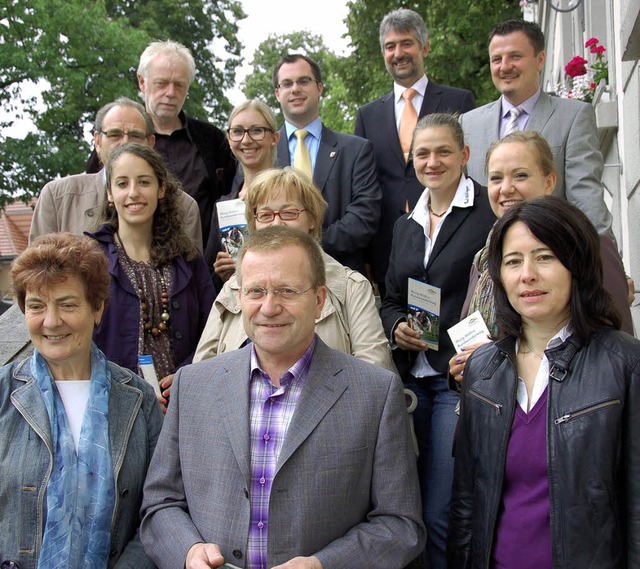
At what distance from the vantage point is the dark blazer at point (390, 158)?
5504 mm

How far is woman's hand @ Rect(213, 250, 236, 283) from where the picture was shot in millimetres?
4668

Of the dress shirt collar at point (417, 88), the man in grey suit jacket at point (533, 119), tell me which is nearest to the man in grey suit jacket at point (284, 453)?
the man in grey suit jacket at point (533, 119)

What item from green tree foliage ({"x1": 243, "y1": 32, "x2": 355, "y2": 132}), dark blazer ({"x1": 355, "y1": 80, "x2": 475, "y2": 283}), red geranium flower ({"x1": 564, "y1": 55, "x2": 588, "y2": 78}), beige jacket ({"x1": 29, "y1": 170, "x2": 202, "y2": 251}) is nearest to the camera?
beige jacket ({"x1": 29, "y1": 170, "x2": 202, "y2": 251})

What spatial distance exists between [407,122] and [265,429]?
3487 mm

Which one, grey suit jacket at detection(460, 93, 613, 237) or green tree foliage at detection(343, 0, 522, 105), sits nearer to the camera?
grey suit jacket at detection(460, 93, 613, 237)

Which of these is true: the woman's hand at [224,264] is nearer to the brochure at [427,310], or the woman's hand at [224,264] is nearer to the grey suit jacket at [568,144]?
the brochure at [427,310]

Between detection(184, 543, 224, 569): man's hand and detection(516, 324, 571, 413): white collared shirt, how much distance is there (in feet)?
3.87

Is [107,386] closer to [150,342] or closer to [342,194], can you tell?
[150,342]

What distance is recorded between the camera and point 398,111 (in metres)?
6.02

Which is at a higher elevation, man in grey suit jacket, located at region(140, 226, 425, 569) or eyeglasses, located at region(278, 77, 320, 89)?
eyeglasses, located at region(278, 77, 320, 89)

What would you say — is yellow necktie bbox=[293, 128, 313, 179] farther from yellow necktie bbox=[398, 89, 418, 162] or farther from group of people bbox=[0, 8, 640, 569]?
group of people bbox=[0, 8, 640, 569]

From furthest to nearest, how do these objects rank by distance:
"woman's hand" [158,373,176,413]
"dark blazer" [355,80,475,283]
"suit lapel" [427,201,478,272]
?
"dark blazer" [355,80,475,283] < "suit lapel" [427,201,478,272] < "woman's hand" [158,373,176,413]

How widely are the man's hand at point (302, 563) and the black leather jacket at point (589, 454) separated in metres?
0.61

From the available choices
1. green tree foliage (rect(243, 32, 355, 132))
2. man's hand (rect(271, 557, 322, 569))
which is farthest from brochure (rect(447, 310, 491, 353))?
green tree foliage (rect(243, 32, 355, 132))
